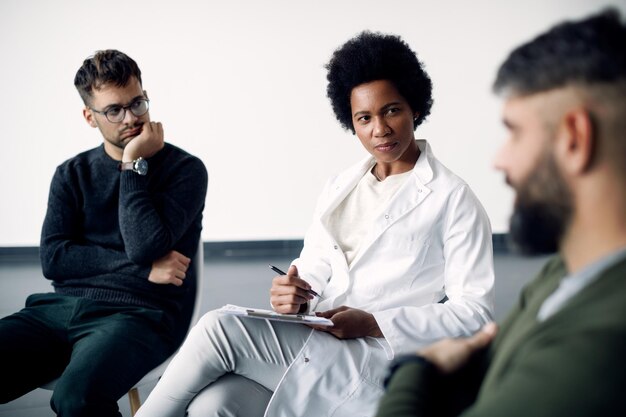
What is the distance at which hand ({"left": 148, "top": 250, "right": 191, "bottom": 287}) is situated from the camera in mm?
2531

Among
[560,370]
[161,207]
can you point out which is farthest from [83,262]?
[560,370]

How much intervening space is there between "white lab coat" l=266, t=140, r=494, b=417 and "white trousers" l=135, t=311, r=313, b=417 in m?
0.06

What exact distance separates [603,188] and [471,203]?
1197 millimetres

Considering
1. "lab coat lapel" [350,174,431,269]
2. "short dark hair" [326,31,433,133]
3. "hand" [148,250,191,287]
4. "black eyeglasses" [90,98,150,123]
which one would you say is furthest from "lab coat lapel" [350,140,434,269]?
"black eyeglasses" [90,98,150,123]

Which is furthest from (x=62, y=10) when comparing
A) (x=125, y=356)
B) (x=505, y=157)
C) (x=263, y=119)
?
(x=505, y=157)

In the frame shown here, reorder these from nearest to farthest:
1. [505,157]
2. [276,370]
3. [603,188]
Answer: [603,188] → [505,157] → [276,370]

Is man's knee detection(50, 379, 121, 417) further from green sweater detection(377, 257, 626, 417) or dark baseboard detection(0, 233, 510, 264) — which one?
dark baseboard detection(0, 233, 510, 264)

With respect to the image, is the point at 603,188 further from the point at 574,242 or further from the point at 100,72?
the point at 100,72

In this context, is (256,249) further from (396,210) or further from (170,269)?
(396,210)

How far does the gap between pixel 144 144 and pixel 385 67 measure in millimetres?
907

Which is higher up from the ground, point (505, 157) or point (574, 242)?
point (505, 157)

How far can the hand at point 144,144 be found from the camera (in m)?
2.69

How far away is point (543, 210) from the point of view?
3.62 feet

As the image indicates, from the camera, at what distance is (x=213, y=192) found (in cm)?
732
